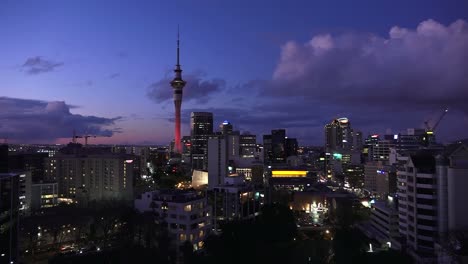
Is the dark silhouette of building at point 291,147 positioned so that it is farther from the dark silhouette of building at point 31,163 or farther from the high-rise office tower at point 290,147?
the dark silhouette of building at point 31,163

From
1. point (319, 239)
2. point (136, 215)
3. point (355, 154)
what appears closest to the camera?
point (136, 215)

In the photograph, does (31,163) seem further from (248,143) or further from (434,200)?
(248,143)

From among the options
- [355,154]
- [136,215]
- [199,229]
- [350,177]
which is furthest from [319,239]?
[355,154]

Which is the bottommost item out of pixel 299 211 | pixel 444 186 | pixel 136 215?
pixel 299 211

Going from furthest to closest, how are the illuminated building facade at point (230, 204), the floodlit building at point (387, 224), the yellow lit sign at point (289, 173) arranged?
the yellow lit sign at point (289, 173), the illuminated building facade at point (230, 204), the floodlit building at point (387, 224)

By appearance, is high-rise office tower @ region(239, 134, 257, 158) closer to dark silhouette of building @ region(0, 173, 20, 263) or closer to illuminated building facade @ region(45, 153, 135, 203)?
illuminated building facade @ region(45, 153, 135, 203)

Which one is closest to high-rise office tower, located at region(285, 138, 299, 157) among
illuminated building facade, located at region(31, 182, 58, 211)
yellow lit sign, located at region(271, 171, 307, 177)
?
yellow lit sign, located at region(271, 171, 307, 177)

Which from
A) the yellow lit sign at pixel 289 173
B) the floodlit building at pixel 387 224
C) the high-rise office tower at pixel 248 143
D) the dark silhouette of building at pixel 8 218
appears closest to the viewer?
the dark silhouette of building at pixel 8 218

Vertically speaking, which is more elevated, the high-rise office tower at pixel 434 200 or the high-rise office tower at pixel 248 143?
the high-rise office tower at pixel 248 143

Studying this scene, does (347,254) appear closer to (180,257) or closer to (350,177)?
(180,257)

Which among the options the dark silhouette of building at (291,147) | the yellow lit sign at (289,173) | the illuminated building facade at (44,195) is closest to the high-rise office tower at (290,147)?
the dark silhouette of building at (291,147)

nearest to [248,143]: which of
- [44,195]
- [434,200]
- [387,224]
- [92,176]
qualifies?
[92,176]
